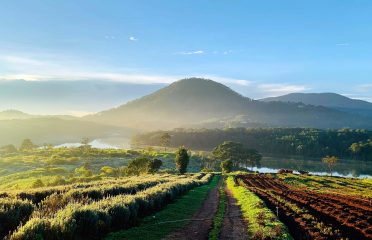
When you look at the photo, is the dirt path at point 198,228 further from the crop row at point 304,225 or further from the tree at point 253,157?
the tree at point 253,157

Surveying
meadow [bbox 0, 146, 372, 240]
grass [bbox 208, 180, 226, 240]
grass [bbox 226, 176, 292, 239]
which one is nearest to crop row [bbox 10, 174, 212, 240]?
meadow [bbox 0, 146, 372, 240]

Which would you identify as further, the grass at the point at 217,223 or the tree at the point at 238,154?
the tree at the point at 238,154

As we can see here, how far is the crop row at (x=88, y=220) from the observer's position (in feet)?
48.7

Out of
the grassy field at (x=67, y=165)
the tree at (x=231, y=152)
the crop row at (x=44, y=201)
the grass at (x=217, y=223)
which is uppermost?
the crop row at (x=44, y=201)

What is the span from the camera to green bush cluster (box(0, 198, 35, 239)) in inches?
696

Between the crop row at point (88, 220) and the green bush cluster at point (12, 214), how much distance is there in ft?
4.52

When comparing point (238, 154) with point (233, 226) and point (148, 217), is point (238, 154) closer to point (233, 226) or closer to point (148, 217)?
point (148, 217)

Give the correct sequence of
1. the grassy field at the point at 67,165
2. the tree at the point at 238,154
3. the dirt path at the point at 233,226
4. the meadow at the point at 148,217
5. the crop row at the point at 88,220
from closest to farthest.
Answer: the crop row at the point at 88,220 < the meadow at the point at 148,217 < the dirt path at the point at 233,226 < the grassy field at the point at 67,165 < the tree at the point at 238,154

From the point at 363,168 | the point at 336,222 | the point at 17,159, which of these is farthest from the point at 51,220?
the point at 363,168

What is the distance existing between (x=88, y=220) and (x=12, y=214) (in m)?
3.71

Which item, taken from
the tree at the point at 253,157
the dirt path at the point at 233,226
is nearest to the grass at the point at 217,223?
the dirt path at the point at 233,226

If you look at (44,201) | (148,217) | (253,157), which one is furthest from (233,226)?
(253,157)

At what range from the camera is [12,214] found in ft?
60.1

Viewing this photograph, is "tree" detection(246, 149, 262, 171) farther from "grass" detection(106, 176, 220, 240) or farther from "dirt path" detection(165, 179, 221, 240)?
"dirt path" detection(165, 179, 221, 240)
